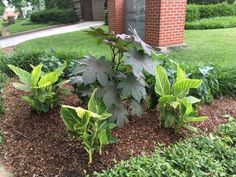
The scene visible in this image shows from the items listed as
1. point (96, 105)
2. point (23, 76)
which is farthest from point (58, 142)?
point (23, 76)

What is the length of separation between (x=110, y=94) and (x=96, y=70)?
0.77 feet

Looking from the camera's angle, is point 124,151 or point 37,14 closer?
point 124,151

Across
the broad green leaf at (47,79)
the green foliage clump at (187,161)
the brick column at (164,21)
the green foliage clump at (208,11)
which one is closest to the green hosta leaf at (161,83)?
the green foliage clump at (187,161)

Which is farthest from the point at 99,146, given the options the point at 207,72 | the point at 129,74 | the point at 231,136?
the point at 207,72

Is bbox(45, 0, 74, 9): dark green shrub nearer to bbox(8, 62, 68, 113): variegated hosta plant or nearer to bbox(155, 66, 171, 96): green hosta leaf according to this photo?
bbox(8, 62, 68, 113): variegated hosta plant

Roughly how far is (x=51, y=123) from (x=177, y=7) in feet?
14.3

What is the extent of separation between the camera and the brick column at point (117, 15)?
807 cm

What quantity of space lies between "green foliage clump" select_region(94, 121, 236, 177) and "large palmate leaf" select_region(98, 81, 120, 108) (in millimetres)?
495

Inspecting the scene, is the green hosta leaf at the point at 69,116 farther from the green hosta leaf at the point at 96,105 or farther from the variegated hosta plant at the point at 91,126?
the green hosta leaf at the point at 96,105

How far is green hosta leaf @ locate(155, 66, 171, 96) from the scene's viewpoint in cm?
283

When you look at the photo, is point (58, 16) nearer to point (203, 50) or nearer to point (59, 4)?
point (59, 4)

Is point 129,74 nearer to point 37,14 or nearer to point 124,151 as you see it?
point 124,151

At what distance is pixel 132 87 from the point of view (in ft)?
8.41

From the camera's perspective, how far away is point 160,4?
20.3ft
